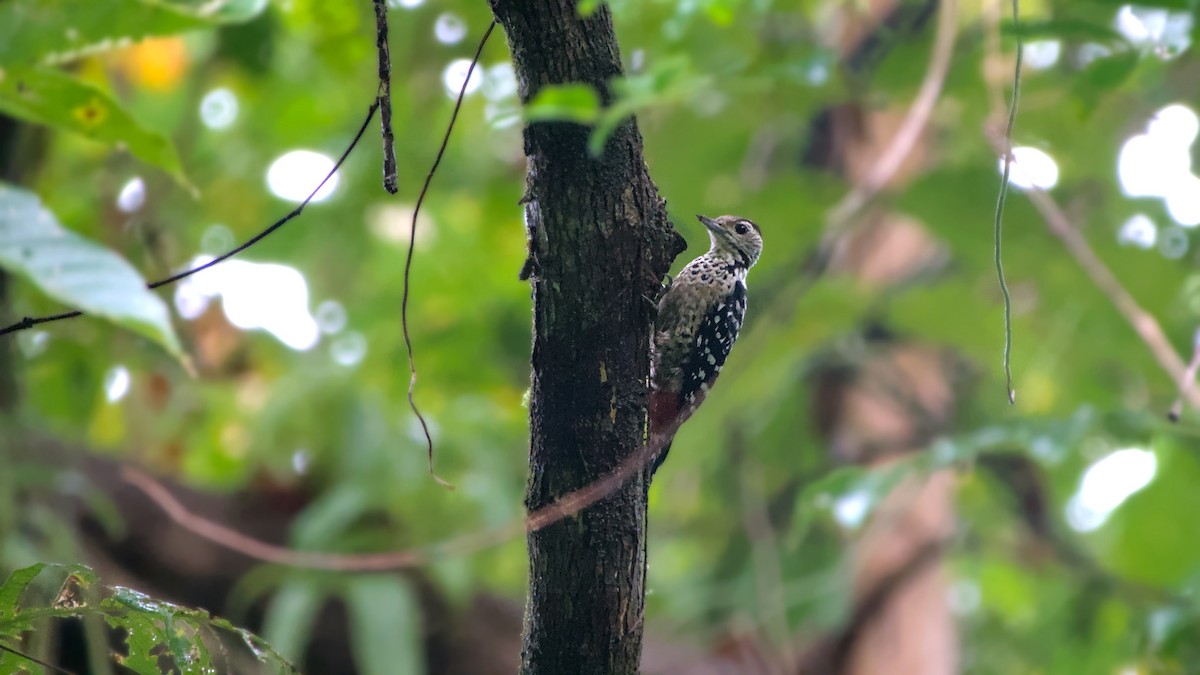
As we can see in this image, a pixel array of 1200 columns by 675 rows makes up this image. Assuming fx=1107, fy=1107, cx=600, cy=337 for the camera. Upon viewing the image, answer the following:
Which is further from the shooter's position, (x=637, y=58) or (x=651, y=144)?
(x=651, y=144)

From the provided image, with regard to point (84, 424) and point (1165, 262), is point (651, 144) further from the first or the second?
point (84, 424)

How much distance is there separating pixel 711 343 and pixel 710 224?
0.41 m

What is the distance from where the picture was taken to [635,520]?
6.50 ft

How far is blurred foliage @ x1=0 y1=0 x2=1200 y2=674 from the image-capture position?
437 cm

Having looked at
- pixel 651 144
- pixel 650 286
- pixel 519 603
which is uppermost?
pixel 651 144

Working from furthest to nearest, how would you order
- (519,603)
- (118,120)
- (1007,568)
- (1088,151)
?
(1007,568), (519,603), (1088,151), (118,120)

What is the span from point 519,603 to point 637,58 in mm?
2776

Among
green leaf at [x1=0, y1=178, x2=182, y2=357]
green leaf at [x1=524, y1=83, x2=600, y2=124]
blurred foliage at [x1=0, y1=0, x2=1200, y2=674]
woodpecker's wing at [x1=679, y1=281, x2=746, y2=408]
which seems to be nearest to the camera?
green leaf at [x1=0, y1=178, x2=182, y2=357]

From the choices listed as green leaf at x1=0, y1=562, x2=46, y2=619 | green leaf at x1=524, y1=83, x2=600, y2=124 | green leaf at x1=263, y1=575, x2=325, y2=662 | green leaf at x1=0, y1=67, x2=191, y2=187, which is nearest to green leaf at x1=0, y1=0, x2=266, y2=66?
green leaf at x1=0, y1=67, x2=191, y2=187

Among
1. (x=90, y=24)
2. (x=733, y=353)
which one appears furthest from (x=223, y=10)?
(x=733, y=353)

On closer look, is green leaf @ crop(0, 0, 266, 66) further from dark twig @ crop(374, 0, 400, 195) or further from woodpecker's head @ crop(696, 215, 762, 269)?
woodpecker's head @ crop(696, 215, 762, 269)

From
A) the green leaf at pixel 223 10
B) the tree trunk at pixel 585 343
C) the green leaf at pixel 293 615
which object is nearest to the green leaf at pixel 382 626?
the green leaf at pixel 293 615

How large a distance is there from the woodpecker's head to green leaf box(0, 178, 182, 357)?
2.38 metres

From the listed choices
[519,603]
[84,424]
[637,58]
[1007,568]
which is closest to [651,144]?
[637,58]
